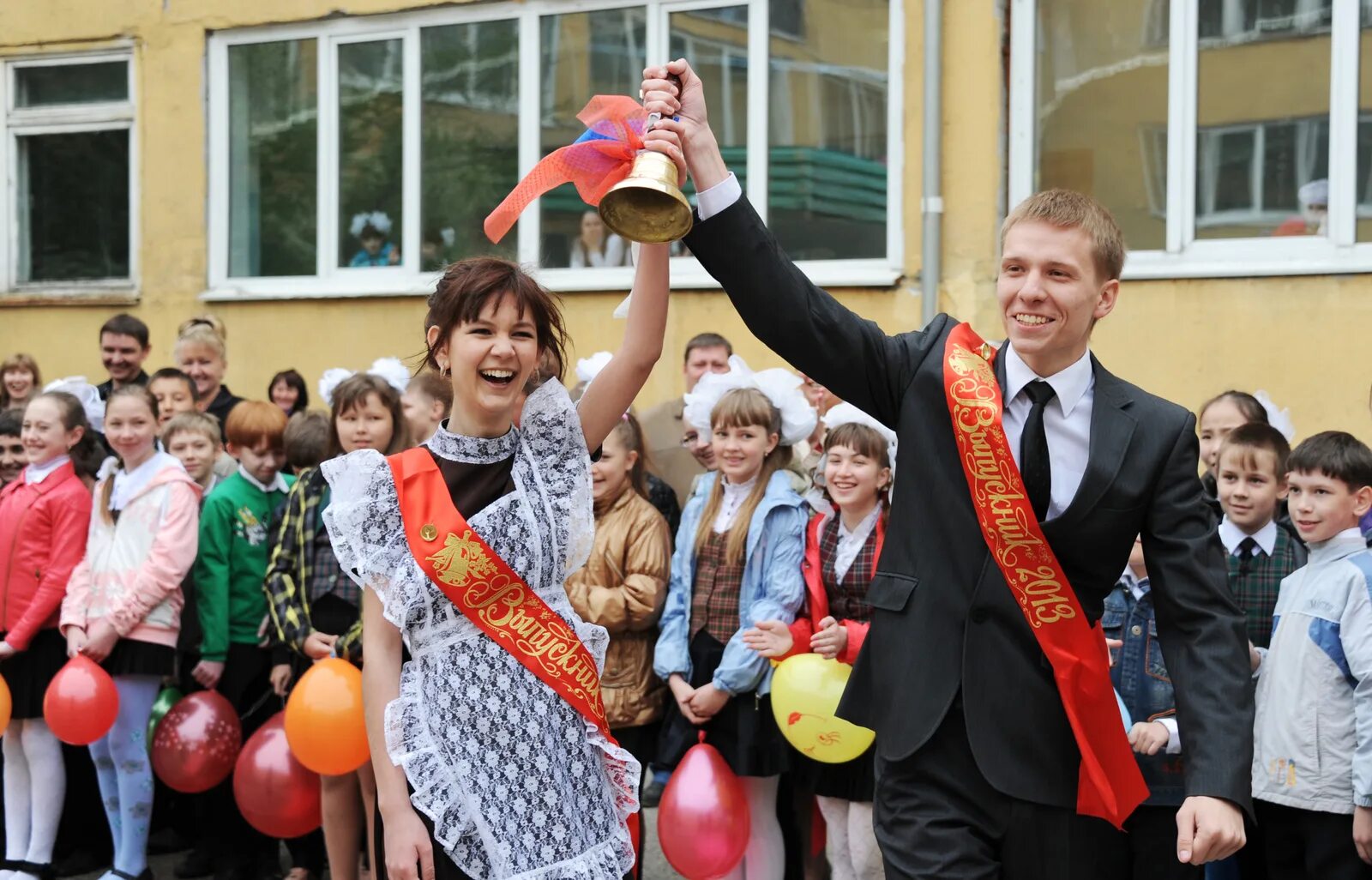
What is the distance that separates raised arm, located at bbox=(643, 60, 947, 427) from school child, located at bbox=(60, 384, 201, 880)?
3.68 meters

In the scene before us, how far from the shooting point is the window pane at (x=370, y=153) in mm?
10828

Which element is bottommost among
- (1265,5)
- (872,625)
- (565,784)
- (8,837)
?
(8,837)

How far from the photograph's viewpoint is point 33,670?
247 inches

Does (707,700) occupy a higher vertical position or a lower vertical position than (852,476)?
lower

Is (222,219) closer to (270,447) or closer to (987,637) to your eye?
(270,447)

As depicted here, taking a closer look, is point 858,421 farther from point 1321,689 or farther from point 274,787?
point 274,787

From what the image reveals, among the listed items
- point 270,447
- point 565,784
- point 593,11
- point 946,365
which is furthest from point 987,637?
point 593,11

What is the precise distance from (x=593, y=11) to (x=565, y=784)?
7.84 meters

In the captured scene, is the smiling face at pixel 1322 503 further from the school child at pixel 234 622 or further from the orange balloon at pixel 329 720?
the school child at pixel 234 622

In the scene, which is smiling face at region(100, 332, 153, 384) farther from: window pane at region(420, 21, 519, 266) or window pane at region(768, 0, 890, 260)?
window pane at region(768, 0, 890, 260)

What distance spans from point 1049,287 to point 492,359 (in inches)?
42.1

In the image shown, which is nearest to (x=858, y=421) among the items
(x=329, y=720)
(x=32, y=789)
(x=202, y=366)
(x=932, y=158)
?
(x=329, y=720)

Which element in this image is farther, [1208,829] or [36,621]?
[36,621]

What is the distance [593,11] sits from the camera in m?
10.1
